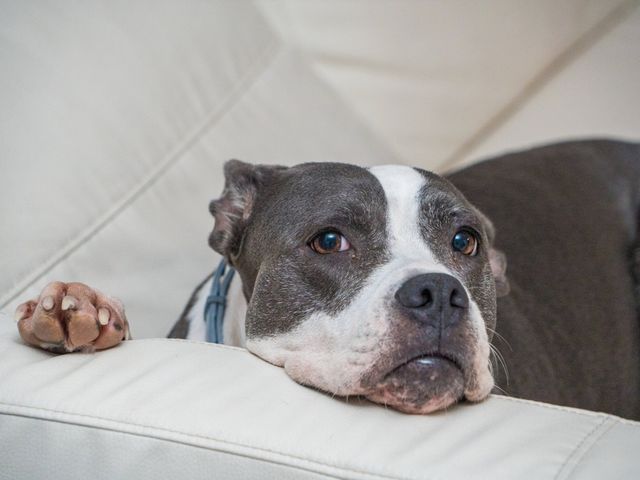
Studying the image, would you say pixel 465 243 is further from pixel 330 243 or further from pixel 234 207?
pixel 234 207

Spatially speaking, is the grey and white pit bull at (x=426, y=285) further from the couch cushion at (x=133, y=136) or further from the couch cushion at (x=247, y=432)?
the couch cushion at (x=133, y=136)

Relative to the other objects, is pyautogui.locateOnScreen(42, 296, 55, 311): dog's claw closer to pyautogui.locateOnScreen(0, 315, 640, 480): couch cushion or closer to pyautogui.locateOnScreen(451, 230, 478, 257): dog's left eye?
pyautogui.locateOnScreen(0, 315, 640, 480): couch cushion

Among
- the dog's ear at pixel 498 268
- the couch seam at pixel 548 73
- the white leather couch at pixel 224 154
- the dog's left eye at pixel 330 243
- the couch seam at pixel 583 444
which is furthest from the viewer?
the couch seam at pixel 548 73

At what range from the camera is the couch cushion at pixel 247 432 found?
1.40 meters

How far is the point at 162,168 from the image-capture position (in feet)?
9.05

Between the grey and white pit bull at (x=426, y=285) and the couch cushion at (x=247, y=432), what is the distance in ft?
0.34

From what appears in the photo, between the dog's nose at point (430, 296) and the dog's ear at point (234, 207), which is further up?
the dog's ear at point (234, 207)

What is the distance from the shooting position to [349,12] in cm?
355

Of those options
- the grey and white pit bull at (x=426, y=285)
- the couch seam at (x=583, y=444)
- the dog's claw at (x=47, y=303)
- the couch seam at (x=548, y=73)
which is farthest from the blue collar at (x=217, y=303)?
the couch seam at (x=548, y=73)

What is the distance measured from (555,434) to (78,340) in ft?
3.15

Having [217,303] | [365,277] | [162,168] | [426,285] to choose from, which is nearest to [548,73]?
[162,168]

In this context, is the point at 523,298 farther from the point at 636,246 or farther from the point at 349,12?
the point at 349,12

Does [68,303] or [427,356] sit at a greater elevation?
[68,303]

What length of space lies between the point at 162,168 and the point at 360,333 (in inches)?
49.4
